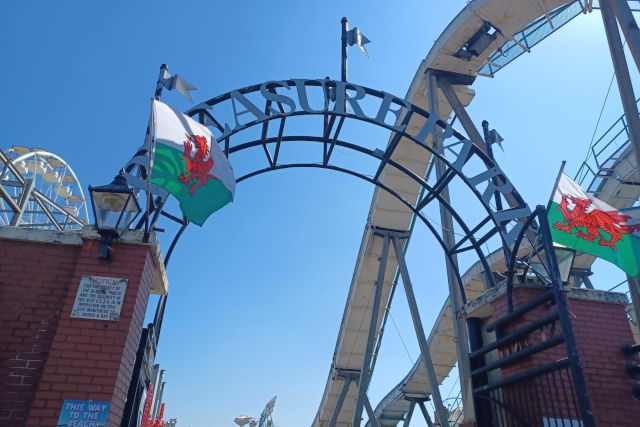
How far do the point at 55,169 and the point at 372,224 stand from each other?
21.9m

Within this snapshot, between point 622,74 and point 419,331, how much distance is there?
695 cm

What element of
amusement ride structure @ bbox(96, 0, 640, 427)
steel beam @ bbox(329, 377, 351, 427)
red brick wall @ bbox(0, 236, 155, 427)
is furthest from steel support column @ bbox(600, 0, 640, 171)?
steel beam @ bbox(329, 377, 351, 427)

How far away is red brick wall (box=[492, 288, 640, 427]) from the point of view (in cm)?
507

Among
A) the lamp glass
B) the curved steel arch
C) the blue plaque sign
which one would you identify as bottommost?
the blue plaque sign

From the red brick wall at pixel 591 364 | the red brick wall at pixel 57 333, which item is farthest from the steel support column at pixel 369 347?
the red brick wall at pixel 57 333

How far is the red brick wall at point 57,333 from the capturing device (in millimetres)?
4418

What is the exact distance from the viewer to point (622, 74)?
7105mm

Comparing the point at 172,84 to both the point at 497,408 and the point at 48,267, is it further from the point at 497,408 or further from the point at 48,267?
the point at 497,408

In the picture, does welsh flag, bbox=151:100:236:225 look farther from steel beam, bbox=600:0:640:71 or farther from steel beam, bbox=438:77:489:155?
steel beam, bbox=600:0:640:71

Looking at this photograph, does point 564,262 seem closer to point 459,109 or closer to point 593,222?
point 593,222

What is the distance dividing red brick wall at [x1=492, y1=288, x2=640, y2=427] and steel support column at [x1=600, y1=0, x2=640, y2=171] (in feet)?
6.58

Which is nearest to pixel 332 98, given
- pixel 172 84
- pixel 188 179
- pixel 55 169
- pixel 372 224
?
pixel 172 84

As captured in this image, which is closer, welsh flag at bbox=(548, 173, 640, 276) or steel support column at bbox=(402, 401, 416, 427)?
welsh flag at bbox=(548, 173, 640, 276)

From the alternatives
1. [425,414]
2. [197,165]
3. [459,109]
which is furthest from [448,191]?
[425,414]
